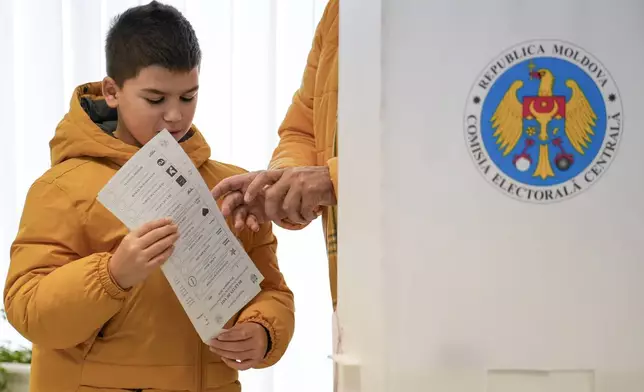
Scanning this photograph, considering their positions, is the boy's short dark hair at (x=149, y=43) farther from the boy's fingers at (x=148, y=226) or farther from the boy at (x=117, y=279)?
the boy's fingers at (x=148, y=226)

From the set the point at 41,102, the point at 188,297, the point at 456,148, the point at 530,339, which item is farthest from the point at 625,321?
the point at 41,102

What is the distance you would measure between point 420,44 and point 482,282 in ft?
0.57

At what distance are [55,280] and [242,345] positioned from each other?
0.27m

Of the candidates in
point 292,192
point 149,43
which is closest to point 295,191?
point 292,192

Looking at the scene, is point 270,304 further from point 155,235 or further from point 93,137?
point 93,137

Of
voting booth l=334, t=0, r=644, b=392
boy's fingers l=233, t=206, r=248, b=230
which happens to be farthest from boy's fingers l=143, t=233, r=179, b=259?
voting booth l=334, t=0, r=644, b=392

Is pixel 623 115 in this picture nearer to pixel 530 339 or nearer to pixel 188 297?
pixel 530 339

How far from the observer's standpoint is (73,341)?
3.48 ft

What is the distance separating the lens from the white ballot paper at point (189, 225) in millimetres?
991

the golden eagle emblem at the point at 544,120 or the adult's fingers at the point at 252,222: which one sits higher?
the golden eagle emblem at the point at 544,120

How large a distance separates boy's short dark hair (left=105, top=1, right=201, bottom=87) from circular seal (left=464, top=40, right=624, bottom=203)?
0.70 meters

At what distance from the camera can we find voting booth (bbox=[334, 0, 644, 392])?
1.77 feet

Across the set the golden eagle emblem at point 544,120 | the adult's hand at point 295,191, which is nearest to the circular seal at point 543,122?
the golden eagle emblem at point 544,120

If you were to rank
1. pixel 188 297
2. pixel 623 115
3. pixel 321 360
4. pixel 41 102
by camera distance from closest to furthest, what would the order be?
pixel 623 115 < pixel 188 297 < pixel 321 360 < pixel 41 102
